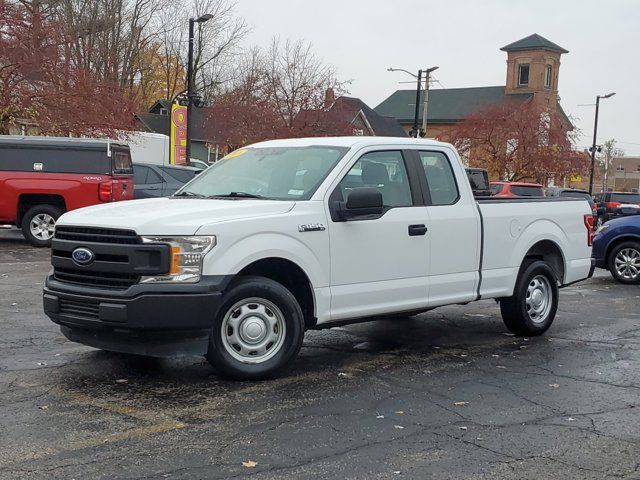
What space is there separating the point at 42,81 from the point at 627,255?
56.7 feet

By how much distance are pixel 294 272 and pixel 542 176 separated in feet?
134

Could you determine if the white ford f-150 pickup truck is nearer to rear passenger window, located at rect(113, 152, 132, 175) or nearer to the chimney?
rear passenger window, located at rect(113, 152, 132, 175)

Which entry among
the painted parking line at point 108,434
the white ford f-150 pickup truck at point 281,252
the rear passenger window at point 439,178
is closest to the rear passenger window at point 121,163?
the white ford f-150 pickup truck at point 281,252

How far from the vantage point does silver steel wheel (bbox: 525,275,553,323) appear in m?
8.26

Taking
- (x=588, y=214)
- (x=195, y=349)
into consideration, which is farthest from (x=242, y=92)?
(x=195, y=349)

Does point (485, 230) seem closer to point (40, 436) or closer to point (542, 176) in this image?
point (40, 436)

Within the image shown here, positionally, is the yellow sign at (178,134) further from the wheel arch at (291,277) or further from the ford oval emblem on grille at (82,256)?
the ford oval emblem on grille at (82,256)

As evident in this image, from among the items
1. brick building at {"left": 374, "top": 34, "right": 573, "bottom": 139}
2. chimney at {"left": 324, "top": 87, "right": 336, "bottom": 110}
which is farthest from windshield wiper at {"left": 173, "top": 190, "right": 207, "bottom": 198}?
brick building at {"left": 374, "top": 34, "right": 573, "bottom": 139}

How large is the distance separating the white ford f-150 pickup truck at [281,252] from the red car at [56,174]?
8.26 metres

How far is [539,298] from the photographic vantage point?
8367mm

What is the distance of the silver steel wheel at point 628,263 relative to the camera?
13.4m

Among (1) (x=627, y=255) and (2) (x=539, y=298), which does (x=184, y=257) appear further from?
(1) (x=627, y=255)

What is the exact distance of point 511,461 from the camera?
4484 millimetres

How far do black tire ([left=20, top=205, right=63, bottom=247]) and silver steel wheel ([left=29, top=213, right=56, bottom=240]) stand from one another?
0.07ft
